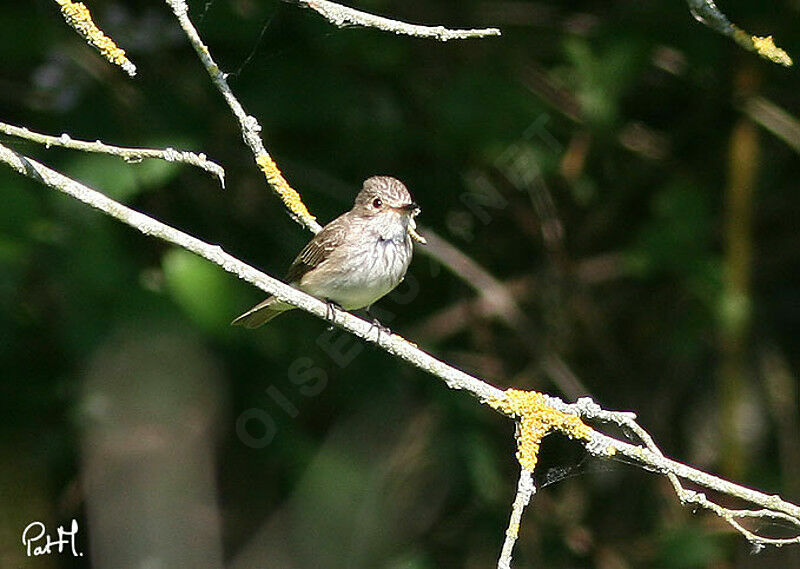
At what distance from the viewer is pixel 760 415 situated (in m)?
6.39

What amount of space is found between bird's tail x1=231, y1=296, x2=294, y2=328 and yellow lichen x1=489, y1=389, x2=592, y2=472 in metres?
1.61

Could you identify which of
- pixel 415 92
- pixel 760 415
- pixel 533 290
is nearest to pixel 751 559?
pixel 760 415

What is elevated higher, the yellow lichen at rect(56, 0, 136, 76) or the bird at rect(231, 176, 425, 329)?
the bird at rect(231, 176, 425, 329)

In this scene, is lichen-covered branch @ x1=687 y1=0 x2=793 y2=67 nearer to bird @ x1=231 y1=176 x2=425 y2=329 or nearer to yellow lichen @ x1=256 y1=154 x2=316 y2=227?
yellow lichen @ x1=256 y1=154 x2=316 y2=227

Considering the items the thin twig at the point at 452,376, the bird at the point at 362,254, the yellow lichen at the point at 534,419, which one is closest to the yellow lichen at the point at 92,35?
the thin twig at the point at 452,376

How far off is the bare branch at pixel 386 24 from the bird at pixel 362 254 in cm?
158

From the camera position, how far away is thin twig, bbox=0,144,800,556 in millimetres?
2416

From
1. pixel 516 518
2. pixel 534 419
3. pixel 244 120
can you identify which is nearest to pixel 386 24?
pixel 244 120

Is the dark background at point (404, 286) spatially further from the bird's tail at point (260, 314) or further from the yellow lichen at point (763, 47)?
the yellow lichen at point (763, 47)

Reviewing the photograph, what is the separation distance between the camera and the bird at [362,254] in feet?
13.4

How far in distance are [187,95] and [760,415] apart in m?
3.62

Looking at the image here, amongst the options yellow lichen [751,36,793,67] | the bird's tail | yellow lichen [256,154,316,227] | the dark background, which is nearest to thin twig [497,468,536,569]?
yellow lichen [256,154,316,227]

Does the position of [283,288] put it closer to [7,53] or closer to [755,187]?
[7,53]

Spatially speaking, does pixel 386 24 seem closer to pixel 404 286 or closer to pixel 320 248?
pixel 320 248
